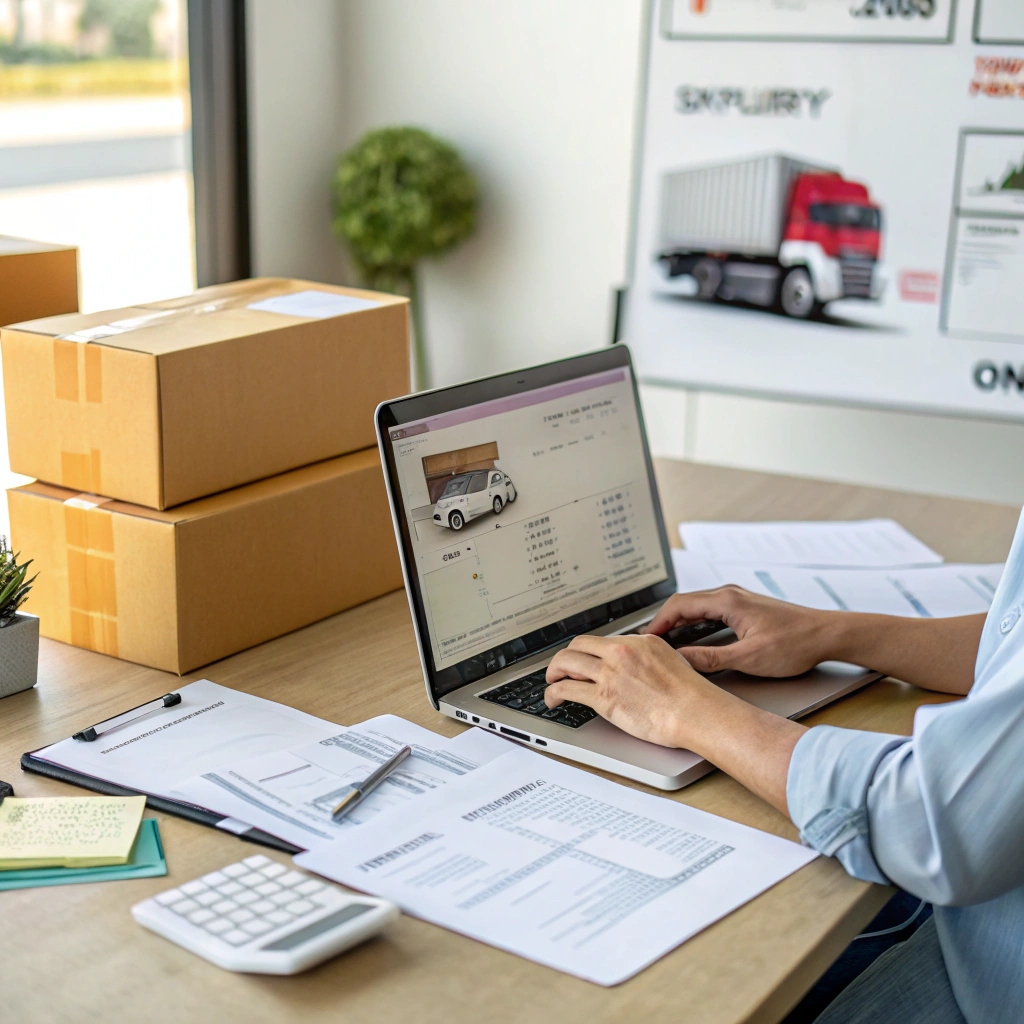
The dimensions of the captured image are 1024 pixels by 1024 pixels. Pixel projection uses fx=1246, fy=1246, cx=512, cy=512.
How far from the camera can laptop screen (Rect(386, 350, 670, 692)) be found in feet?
3.54

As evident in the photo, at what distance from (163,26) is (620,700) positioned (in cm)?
273

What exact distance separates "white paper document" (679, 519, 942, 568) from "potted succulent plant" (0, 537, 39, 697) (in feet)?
2.53

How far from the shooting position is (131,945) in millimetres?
751

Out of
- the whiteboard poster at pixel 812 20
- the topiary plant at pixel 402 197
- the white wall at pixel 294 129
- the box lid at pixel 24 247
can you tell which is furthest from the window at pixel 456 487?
the white wall at pixel 294 129

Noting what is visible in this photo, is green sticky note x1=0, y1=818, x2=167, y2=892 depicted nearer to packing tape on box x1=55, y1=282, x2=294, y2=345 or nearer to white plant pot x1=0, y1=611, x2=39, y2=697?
white plant pot x1=0, y1=611, x2=39, y2=697

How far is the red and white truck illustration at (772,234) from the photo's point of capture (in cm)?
286

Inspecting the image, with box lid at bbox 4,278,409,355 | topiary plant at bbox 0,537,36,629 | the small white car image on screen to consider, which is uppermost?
box lid at bbox 4,278,409,355

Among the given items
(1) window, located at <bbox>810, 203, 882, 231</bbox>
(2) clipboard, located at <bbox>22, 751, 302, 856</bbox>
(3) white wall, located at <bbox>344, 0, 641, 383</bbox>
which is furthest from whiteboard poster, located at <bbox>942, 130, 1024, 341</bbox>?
(2) clipboard, located at <bbox>22, 751, 302, 856</bbox>

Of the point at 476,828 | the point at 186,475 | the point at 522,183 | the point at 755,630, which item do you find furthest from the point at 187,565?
the point at 522,183

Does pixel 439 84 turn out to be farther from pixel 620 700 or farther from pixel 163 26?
pixel 620 700

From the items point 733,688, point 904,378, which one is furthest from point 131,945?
point 904,378

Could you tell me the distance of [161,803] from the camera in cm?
91

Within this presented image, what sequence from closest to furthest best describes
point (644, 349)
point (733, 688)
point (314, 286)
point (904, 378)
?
point (733, 688), point (314, 286), point (904, 378), point (644, 349)

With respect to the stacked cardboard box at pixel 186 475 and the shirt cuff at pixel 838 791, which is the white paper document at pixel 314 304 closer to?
the stacked cardboard box at pixel 186 475
